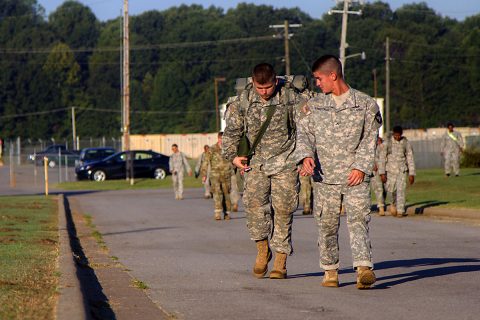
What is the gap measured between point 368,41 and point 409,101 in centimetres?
751

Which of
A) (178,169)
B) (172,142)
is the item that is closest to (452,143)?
(178,169)

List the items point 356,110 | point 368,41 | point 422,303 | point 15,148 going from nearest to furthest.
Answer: point 422,303, point 356,110, point 15,148, point 368,41

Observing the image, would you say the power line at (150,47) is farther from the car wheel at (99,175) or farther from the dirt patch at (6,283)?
the dirt patch at (6,283)

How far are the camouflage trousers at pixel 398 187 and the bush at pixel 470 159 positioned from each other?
26198mm

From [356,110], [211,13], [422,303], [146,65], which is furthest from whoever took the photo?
[211,13]

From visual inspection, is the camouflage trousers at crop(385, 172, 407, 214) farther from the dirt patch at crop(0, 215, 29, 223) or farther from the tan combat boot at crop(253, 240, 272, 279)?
the tan combat boot at crop(253, 240, 272, 279)

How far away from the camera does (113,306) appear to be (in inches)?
369

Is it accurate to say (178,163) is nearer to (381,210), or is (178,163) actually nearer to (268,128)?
(381,210)

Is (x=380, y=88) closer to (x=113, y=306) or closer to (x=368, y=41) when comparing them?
(x=368, y=41)

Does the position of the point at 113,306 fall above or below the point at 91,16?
below

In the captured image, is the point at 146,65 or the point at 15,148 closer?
the point at 15,148

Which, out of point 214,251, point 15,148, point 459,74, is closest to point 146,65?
point 15,148

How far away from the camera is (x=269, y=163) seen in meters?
11.0

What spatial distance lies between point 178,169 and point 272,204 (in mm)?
23291
